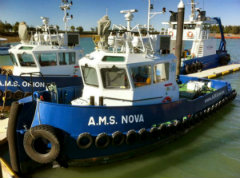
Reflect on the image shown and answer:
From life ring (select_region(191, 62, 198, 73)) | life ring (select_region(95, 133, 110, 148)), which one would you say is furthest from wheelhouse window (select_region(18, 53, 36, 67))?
life ring (select_region(191, 62, 198, 73))

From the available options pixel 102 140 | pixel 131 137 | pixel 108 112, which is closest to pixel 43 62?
pixel 108 112

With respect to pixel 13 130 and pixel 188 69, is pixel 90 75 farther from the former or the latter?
pixel 188 69

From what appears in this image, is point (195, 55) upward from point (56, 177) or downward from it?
upward

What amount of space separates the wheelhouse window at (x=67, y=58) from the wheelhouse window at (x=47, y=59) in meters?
0.27

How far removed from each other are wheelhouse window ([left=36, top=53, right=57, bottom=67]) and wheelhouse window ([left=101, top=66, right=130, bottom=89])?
195 inches

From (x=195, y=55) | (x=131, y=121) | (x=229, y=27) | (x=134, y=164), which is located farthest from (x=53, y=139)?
(x=229, y=27)

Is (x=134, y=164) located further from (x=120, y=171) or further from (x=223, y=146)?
(x=223, y=146)

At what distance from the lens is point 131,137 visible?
547 centimetres

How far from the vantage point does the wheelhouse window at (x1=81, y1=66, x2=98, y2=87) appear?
5887 millimetres

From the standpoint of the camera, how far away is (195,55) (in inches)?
795

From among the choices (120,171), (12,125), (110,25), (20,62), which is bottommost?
(120,171)

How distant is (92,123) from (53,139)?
0.96 metres

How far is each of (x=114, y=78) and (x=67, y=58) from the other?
5.17 metres

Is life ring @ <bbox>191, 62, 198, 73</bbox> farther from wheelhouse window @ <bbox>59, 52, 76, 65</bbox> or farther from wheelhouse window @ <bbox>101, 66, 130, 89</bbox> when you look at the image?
wheelhouse window @ <bbox>101, 66, 130, 89</bbox>
